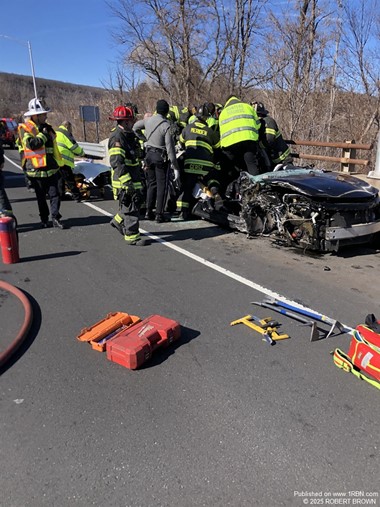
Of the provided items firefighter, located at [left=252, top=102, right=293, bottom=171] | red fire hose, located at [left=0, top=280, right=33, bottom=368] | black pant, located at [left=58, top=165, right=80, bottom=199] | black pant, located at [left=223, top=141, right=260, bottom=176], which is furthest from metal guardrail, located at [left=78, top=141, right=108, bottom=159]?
red fire hose, located at [left=0, top=280, right=33, bottom=368]

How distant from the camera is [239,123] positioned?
21.6 feet

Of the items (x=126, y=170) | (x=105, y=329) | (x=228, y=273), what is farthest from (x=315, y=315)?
(x=126, y=170)

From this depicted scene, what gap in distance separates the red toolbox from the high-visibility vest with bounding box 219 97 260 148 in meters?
4.16

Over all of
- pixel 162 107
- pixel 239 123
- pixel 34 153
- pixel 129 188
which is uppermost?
pixel 162 107

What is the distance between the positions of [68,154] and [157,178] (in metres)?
2.84

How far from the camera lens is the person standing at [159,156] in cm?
682

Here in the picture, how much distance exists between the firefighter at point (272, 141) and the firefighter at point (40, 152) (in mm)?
3558

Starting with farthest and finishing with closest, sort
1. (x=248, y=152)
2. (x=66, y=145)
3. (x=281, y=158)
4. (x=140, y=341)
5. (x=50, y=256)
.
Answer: (x=66, y=145) → (x=281, y=158) → (x=248, y=152) → (x=50, y=256) → (x=140, y=341)

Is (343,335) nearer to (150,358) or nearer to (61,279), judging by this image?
(150,358)

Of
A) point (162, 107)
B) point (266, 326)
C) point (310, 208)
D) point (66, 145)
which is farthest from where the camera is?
point (66, 145)

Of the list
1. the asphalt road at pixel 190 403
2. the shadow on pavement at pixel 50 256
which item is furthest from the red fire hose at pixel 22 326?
the shadow on pavement at pixel 50 256

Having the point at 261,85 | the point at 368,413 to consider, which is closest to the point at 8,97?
the point at 261,85

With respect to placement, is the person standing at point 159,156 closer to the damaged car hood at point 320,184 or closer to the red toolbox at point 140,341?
the damaged car hood at point 320,184

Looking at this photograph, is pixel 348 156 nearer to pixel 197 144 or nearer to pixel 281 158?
pixel 281 158
